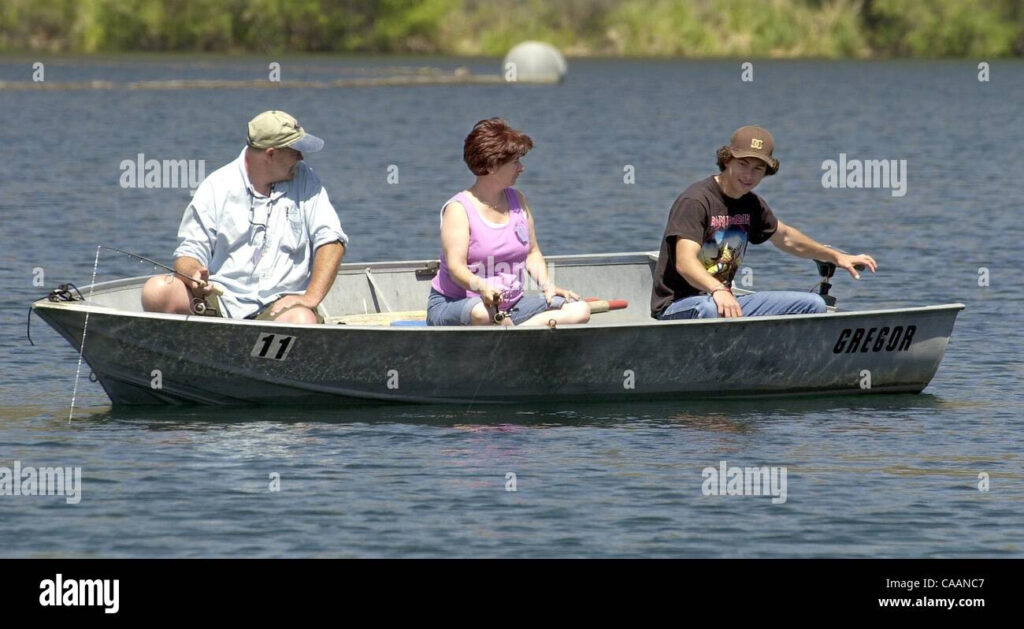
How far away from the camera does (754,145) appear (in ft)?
38.3

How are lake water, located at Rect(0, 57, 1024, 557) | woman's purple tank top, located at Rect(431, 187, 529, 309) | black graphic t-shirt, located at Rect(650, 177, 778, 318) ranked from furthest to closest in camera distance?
black graphic t-shirt, located at Rect(650, 177, 778, 318)
woman's purple tank top, located at Rect(431, 187, 529, 309)
lake water, located at Rect(0, 57, 1024, 557)

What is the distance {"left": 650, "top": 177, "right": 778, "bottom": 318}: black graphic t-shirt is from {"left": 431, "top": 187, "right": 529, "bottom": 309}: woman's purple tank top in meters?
0.86

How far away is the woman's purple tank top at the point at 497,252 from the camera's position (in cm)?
1175

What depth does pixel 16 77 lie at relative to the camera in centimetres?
7056

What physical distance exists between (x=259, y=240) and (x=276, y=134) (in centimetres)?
69

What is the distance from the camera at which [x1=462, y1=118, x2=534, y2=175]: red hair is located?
37.7 ft

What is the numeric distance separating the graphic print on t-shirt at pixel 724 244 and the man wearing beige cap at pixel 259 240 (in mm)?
2129

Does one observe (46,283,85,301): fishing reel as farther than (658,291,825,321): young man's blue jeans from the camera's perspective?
No

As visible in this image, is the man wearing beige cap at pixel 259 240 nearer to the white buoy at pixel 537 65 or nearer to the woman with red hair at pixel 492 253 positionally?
the woman with red hair at pixel 492 253

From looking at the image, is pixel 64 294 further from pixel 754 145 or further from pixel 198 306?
pixel 754 145

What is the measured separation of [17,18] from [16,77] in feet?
73.3

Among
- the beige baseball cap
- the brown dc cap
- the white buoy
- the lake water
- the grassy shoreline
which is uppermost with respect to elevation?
the grassy shoreline

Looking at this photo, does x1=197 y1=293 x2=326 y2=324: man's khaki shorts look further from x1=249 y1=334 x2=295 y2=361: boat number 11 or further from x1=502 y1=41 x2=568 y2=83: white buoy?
x1=502 y1=41 x2=568 y2=83: white buoy

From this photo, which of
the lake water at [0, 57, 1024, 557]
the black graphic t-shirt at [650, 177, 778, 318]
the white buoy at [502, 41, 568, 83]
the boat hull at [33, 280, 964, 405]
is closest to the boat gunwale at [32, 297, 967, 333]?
the boat hull at [33, 280, 964, 405]
